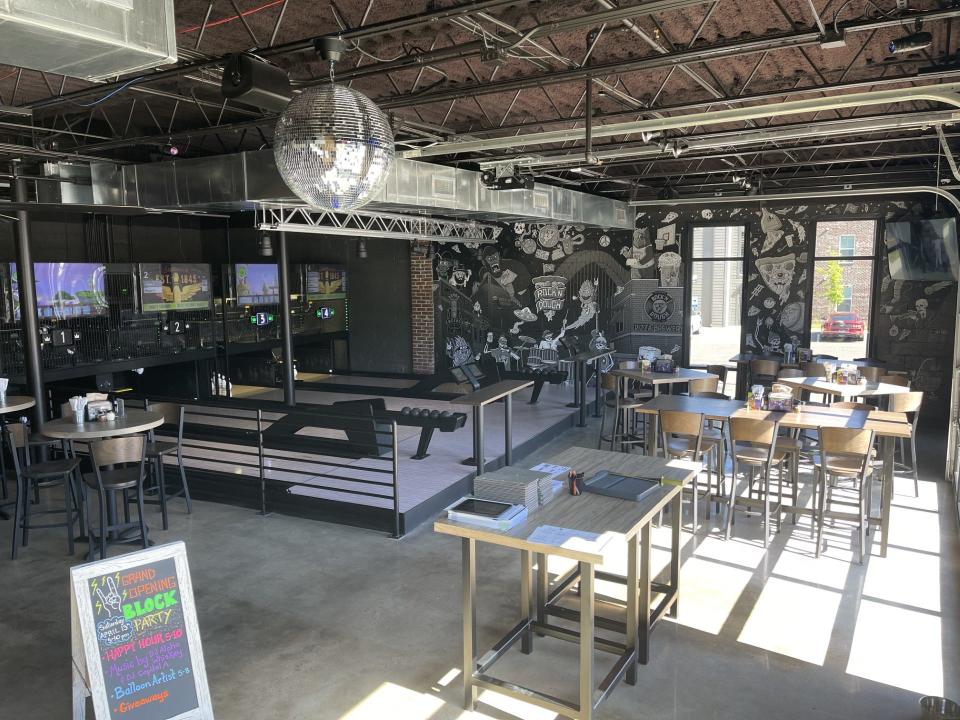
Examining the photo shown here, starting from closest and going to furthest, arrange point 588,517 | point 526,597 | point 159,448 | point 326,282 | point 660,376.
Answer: point 588,517 < point 526,597 < point 159,448 < point 660,376 < point 326,282

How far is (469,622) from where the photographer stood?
11.4ft

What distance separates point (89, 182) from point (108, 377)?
3627 millimetres

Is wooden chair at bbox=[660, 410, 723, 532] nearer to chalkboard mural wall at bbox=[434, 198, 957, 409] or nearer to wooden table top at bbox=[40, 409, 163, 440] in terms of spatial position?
wooden table top at bbox=[40, 409, 163, 440]

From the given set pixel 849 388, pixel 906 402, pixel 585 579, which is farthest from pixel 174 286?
pixel 906 402

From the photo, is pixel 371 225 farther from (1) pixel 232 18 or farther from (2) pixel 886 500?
(2) pixel 886 500

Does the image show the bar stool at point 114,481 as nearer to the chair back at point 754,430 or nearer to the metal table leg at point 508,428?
the metal table leg at point 508,428

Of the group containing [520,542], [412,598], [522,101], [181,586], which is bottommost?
[412,598]

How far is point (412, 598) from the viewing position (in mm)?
4691

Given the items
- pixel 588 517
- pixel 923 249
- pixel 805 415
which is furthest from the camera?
pixel 923 249

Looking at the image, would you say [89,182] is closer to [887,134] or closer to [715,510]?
[715,510]

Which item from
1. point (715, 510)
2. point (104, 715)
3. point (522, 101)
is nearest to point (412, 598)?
point (104, 715)

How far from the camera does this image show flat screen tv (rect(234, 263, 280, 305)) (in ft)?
38.7

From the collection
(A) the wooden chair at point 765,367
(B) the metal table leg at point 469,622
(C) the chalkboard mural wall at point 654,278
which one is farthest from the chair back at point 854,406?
(B) the metal table leg at point 469,622

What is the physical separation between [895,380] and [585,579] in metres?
6.22
